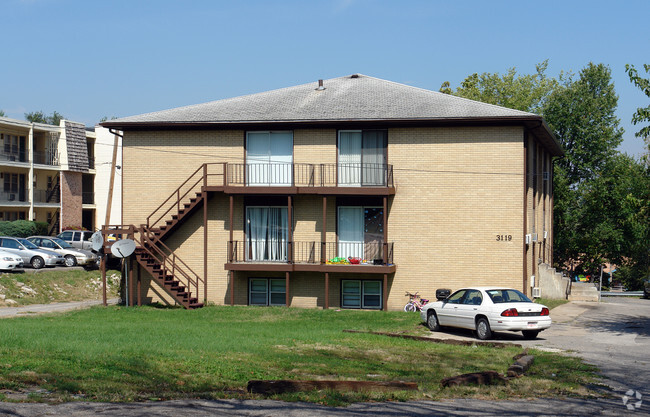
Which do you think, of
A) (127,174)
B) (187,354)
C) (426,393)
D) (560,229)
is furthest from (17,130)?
(426,393)

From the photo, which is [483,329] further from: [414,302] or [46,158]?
[46,158]

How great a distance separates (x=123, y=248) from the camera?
89.6 ft

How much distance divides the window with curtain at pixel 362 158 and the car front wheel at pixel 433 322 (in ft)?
26.2

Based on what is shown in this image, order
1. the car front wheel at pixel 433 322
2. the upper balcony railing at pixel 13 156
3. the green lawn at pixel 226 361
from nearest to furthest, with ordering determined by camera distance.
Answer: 1. the green lawn at pixel 226 361
2. the car front wheel at pixel 433 322
3. the upper balcony railing at pixel 13 156

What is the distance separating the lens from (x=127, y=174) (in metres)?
30.2

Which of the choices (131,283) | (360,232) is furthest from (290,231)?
(131,283)

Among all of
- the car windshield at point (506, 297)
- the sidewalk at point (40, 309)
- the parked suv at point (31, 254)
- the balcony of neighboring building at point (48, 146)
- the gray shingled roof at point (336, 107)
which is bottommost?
the sidewalk at point (40, 309)

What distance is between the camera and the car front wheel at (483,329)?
764 inches

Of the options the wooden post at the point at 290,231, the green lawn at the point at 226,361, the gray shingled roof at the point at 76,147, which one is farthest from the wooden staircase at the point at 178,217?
the gray shingled roof at the point at 76,147

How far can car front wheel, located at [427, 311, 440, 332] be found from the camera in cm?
2156

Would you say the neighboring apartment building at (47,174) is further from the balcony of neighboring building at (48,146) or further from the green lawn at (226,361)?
the green lawn at (226,361)

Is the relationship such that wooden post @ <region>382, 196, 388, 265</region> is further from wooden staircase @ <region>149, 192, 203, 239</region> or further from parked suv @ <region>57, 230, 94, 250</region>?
parked suv @ <region>57, 230, 94, 250</region>

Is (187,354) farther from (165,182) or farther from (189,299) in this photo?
(165,182)

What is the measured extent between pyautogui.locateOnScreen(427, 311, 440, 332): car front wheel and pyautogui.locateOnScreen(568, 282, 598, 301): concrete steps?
50.6 feet
